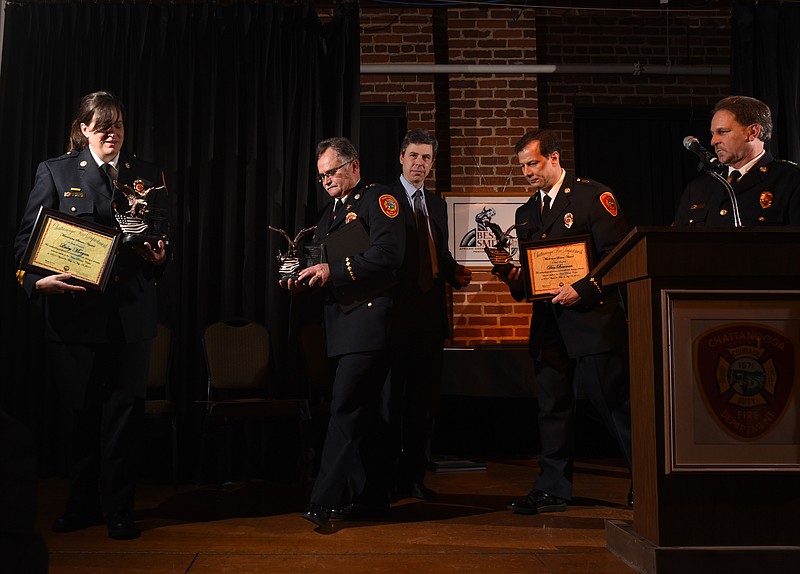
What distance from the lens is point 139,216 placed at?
3084 mm

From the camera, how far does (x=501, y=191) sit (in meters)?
5.72

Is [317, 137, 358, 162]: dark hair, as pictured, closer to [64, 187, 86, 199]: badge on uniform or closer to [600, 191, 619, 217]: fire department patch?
[64, 187, 86, 199]: badge on uniform

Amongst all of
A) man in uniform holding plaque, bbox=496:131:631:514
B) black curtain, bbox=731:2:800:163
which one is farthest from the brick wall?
man in uniform holding plaque, bbox=496:131:631:514

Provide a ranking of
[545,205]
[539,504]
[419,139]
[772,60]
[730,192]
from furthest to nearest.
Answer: [772,60] < [419,139] < [545,205] < [539,504] < [730,192]

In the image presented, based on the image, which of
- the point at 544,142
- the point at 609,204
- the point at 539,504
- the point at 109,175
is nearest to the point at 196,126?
the point at 109,175

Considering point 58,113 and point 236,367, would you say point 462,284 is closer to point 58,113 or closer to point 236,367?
point 236,367

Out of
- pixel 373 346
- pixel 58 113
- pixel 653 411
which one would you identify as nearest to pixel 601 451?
pixel 373 346

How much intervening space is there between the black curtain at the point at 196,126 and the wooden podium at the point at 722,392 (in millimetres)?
2746

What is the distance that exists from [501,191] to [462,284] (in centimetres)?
183

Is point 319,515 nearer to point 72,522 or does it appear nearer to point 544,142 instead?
point 72,522

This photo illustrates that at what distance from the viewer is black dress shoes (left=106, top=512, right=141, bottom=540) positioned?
291 cm

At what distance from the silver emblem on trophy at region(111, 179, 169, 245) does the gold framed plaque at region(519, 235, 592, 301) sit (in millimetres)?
1543

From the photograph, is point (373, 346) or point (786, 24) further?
point (786, 24)

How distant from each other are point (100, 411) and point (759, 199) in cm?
275
